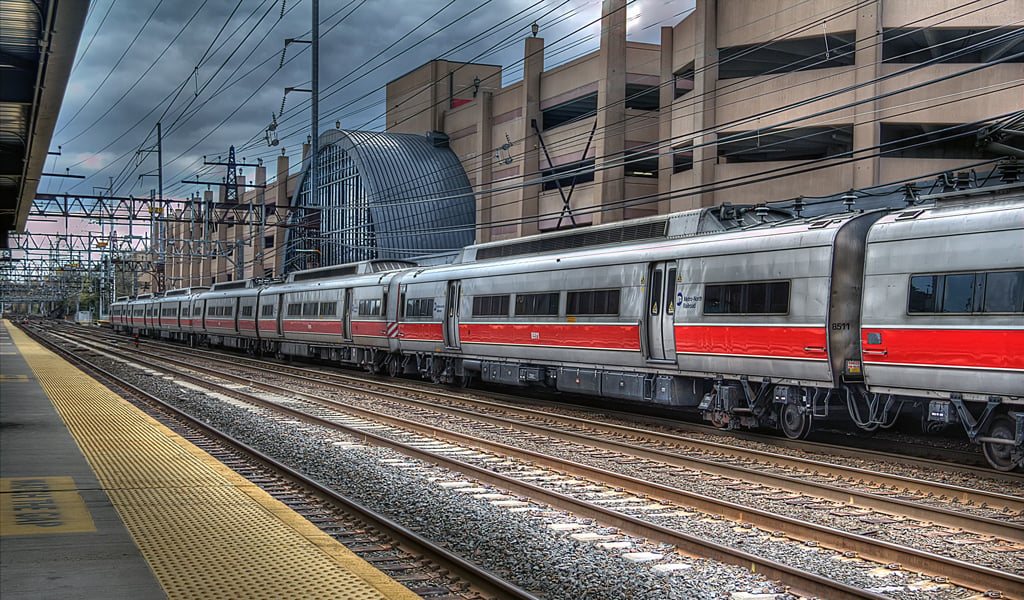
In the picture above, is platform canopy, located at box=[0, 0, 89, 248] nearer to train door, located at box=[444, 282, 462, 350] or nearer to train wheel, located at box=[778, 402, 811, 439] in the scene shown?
train door, located at box=[444, 282, 462, 350]

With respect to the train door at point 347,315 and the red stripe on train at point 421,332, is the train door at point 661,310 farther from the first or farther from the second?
the train door at point 347,315

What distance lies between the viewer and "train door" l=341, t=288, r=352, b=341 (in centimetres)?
3294

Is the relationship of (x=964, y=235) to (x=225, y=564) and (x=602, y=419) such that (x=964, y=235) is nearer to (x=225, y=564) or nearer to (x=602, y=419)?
(x=602, y=419)

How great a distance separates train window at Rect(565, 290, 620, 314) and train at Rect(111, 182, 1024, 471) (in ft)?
0.12

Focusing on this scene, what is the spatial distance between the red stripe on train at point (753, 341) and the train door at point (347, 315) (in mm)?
18231

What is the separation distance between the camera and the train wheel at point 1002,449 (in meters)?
11.9

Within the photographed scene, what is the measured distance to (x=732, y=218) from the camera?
57.8 feet

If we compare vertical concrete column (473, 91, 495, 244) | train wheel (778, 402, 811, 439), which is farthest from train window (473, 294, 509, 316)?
vertical concrete column (473, 91, 495, 244)

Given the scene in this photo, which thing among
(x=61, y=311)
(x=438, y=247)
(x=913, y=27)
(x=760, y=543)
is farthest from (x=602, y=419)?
(x=61, y=311)

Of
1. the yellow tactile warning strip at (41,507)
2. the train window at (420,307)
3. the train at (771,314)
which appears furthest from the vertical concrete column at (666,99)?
the yellow tactile warning strip at (41,507)

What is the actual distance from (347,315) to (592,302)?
15549mm

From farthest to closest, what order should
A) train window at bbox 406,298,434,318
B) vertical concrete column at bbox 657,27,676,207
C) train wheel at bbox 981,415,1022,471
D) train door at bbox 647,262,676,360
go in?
vertical concrete column at bbox 657,27,676,207
train window at bbox 406,298,434,318
train door at bbox 647,262,676,360
train wheel at bbox 981,415,1022,471

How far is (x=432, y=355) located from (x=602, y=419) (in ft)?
32.2

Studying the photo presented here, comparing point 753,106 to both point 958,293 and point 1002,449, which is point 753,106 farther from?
point 1002,449
